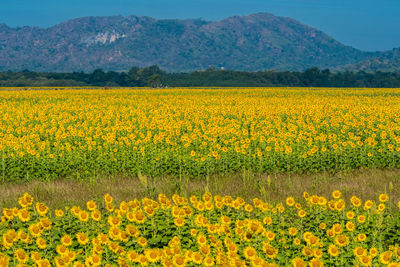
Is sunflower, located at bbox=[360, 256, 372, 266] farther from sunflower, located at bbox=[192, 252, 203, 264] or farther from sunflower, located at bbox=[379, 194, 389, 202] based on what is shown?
sunflower, located at bbox=[379, 194, 389, 202]

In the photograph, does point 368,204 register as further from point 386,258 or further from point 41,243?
point 41,243

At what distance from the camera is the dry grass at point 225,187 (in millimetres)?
9461

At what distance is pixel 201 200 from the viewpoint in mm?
8633

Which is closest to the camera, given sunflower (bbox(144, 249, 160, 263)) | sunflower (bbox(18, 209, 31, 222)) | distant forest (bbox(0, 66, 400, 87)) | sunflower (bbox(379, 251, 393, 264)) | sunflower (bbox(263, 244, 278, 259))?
sunflower (bbox(144, 249, 160, 263))

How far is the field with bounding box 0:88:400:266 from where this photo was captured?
4965 mm

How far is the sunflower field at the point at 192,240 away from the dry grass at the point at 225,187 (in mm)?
2925

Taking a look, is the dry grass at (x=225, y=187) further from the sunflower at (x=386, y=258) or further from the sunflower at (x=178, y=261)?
the sunflower at (x=178, y=261)

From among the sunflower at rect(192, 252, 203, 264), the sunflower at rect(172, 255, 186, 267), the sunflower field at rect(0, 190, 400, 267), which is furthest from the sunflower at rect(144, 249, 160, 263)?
the sunflower at rect(192, 252, 203, 264)

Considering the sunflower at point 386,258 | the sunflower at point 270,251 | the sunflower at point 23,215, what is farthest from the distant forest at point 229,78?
the sunflower at point 386,258

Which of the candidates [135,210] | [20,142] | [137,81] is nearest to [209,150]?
[20,142]

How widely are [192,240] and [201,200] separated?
124 inches

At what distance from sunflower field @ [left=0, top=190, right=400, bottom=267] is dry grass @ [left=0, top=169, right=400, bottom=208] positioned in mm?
2925

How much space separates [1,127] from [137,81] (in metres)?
126

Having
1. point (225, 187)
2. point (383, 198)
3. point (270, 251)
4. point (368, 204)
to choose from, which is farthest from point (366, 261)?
point (225, 187)
